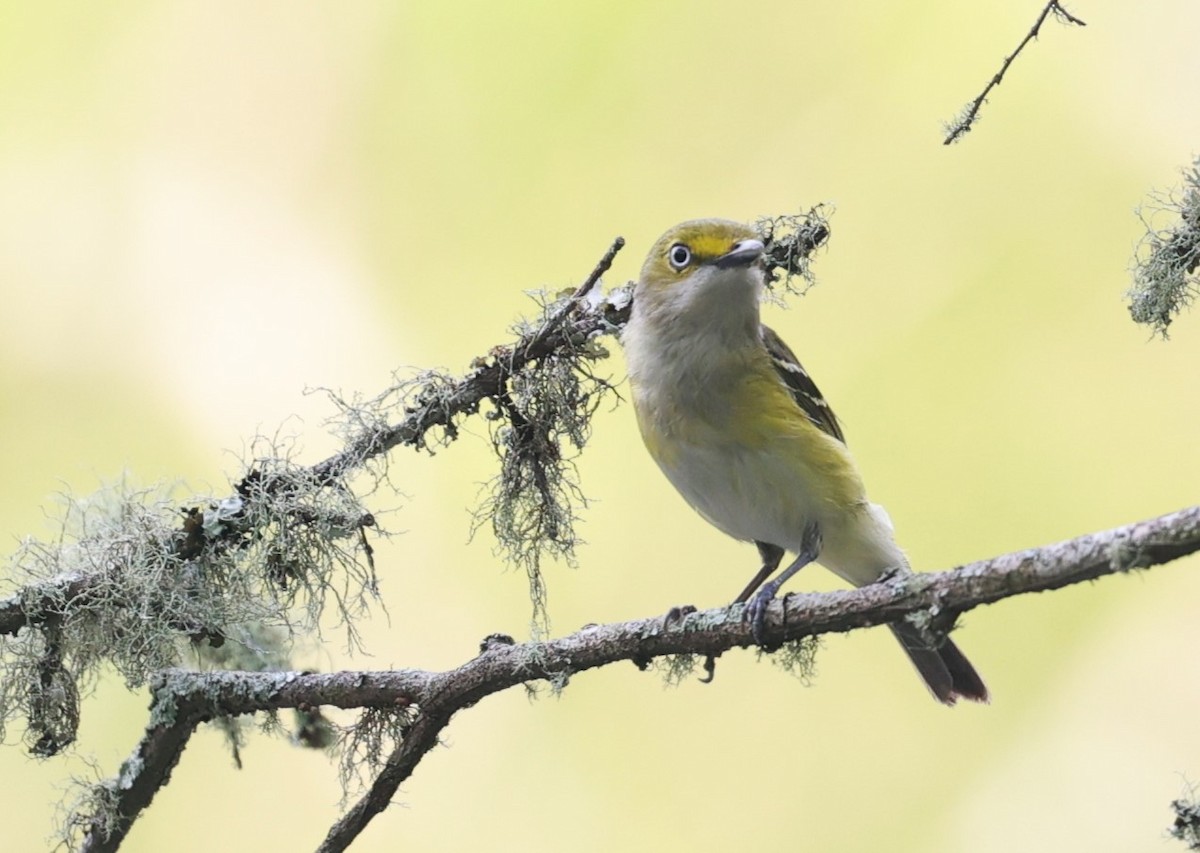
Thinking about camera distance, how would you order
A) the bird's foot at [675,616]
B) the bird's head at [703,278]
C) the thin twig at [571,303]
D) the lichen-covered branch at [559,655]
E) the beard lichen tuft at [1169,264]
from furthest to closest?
1. the bird's head at [703,278]
2. the thin twig at [571,303]
3. the beard lichen tuft at [1169,264]
4. the bird's foot at [675,616]
5. the lichen-covered branch at [559,655]

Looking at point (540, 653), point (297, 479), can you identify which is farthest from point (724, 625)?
point (297, 479)

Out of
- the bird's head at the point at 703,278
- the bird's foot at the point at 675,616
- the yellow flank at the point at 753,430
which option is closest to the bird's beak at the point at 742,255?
the bird's head at the point at 703,278

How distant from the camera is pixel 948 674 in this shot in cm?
282

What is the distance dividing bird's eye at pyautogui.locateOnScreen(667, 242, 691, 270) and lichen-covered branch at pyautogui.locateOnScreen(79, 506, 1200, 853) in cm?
91

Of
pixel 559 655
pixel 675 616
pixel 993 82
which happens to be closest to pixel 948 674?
pixel 675 616

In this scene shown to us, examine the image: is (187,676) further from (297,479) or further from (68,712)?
(297,479)

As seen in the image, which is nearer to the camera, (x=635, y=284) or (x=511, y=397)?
(x=511, y=397)

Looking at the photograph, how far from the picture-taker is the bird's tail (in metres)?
2.80

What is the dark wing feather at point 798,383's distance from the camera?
9.04 ft

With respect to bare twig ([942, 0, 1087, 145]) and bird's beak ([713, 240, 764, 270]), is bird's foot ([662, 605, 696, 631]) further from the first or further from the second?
bare twig ([942, 0, 1087, 145])

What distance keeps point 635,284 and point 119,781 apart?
150 cm

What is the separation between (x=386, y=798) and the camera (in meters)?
2.10

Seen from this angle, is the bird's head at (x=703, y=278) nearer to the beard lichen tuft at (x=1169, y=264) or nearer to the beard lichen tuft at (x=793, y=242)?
the beard lichen tuft at (x=793, y=242)

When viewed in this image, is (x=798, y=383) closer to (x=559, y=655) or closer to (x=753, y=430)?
(x=753, y=430)
